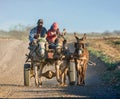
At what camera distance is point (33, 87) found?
2083 cm

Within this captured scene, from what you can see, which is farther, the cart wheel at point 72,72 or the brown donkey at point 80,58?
the cart wheel at point 72,72

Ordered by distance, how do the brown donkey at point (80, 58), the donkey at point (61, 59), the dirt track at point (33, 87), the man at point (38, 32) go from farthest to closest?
the man at point (38, 32) < the donkey at point (61, 59) < the brown donkey at point (80, 58) < the dirt track at point (33, 87)

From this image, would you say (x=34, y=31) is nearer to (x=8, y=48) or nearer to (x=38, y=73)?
(x=38, y=73)

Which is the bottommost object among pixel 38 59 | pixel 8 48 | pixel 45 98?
pixel 45 98

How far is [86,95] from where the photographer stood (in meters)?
17.2

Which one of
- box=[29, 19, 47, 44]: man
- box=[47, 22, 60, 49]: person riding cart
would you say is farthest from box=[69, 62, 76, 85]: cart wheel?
box=[29, 19, 47, 44]: man

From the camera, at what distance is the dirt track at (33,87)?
1744cm

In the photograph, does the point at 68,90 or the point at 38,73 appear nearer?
the point at 68,90

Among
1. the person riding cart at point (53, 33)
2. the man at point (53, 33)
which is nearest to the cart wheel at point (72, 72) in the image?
the person riding cart at point (53, 33)

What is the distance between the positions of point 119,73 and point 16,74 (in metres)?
6.56

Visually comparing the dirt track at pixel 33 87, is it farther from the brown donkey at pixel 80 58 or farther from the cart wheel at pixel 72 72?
the cart wheel at pixel 72 72

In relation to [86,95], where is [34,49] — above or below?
above

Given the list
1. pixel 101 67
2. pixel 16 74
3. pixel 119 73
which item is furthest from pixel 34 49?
pixel 101 67

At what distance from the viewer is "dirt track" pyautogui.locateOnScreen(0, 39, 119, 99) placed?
17438 mm
